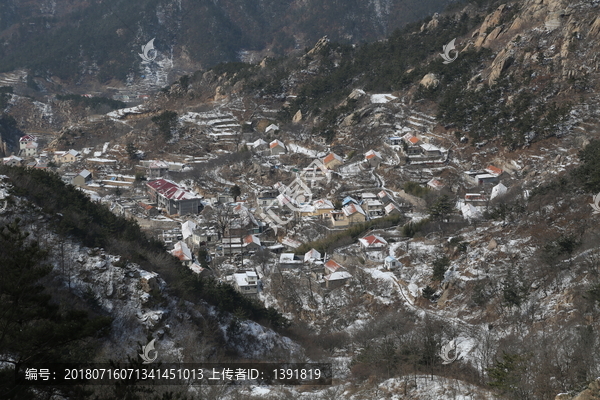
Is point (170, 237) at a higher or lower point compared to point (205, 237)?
higher

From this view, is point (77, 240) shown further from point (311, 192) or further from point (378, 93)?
point (378, 93)

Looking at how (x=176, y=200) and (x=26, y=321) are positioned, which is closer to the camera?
(x=26, y=321)

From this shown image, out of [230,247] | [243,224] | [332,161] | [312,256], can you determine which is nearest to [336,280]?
[312,256]

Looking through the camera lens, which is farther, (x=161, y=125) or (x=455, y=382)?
(x=161, y=125)

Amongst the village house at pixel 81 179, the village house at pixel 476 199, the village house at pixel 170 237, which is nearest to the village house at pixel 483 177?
the village house at pixel 476 199

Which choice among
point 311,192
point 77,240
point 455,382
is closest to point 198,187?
point 311,192

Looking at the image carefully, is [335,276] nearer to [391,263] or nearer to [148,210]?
[391,263]

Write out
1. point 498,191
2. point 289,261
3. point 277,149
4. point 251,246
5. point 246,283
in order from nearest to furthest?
point 246,283, point 289,261, point 251,246, point 498,191, point 277,149
